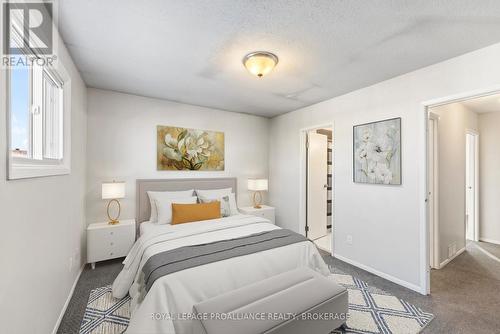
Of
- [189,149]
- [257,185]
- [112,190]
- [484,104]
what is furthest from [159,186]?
[484,104]

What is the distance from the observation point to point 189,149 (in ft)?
12.6

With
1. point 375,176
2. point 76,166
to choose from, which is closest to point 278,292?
point 375,176

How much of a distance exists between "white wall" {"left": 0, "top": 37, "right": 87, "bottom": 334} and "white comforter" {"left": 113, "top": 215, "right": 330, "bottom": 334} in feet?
1.86

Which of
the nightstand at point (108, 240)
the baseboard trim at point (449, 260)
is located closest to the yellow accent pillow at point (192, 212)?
the nightstand at point (108, 240)

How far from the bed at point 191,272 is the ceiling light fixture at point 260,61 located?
176 cm

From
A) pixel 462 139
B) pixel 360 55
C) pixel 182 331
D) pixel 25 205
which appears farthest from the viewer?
pixel 462 139

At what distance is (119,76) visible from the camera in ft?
8.87

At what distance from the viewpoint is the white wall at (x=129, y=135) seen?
10.3 feet

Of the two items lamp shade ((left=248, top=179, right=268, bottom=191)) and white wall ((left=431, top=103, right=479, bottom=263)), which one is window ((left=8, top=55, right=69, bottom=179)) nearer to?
lamp shade ((left=248, top=179, right=268, bottom=191))

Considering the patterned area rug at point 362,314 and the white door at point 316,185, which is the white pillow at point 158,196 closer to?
the patterned area rug at point 362,314

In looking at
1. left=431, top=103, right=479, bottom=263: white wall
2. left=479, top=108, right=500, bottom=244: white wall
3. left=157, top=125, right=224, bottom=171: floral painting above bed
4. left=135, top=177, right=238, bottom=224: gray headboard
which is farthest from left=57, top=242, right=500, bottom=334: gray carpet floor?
left=157, top=125, right=224, bottom=171: floral painting above bed

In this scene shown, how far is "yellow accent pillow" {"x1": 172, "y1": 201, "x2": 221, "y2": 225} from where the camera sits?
2.96m

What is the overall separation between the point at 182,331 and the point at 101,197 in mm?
2456

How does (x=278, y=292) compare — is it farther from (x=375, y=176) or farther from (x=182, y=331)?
(x=375, y=176)
